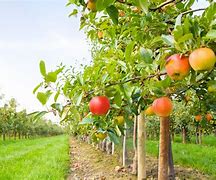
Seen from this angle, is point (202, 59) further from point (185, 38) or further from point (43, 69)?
point (43, 69)

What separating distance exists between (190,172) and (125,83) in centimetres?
559

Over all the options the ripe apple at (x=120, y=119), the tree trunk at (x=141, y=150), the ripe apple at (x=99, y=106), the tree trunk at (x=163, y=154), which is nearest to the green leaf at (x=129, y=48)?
the ripe apple at (x=99, y=106)

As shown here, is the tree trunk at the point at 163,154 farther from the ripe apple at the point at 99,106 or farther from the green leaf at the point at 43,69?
the green leaf at the point at 43,69

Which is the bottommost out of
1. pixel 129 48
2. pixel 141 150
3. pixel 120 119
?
pixel 141 150

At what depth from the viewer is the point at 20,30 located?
61.7 ft

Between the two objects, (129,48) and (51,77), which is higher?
(129,48)

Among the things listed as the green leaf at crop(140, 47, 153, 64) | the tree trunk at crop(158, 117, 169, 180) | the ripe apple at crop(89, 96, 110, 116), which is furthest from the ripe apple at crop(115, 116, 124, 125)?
the tree trunk at crop(158, 117, 169, 180)

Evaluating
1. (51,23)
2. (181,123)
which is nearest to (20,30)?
(51,23)

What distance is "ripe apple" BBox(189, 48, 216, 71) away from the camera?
0.93 m

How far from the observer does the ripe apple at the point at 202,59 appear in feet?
3.04

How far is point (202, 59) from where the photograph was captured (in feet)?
3.03

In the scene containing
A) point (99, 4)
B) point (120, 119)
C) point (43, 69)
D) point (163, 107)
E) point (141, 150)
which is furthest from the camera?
point (141, 150)

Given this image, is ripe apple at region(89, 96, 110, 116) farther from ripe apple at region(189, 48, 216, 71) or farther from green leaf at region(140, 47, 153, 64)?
ripe apple at region(189, 48, 216, 71)

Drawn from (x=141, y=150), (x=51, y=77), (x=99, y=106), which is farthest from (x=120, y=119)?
(x=141, y=150)
